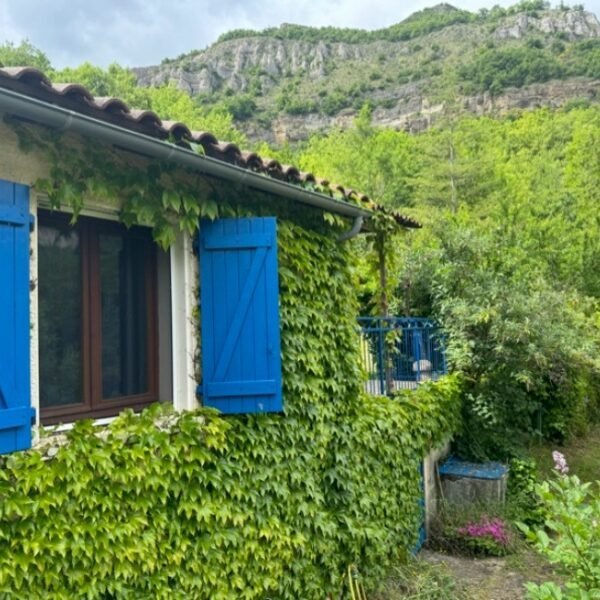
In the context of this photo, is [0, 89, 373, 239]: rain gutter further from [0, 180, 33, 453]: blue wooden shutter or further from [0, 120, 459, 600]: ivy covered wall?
[0, 180, 33, 453]: blue wooden shutter

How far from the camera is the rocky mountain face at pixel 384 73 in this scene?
68.2 metres

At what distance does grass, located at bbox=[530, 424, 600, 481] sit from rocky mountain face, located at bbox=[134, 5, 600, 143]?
51.1 metres

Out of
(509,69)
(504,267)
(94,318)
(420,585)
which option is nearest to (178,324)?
(94,318)

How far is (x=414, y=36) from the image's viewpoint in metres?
100

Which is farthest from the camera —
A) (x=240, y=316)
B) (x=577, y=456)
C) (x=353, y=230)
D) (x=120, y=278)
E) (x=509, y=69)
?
(x=509, y=69)

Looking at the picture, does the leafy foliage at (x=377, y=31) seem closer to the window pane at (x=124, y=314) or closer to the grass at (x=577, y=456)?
the grass at (x=577, y=456)

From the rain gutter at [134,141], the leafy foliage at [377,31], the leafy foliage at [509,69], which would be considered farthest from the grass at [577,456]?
the leafy foliage at [377,31]

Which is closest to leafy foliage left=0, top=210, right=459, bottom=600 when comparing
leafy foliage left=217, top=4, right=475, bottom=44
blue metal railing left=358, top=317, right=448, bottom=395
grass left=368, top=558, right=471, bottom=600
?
grass left=368, top=558, right=471, bottom=600

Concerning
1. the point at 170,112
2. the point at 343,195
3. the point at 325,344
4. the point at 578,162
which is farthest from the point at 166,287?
the point at 170,112

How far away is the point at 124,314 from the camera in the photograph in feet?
13.0

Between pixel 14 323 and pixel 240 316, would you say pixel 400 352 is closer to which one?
pixel 240 316

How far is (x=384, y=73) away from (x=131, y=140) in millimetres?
96629

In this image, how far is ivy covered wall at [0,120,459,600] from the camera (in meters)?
3.11

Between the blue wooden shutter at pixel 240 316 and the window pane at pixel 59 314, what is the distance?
90 centimetres
